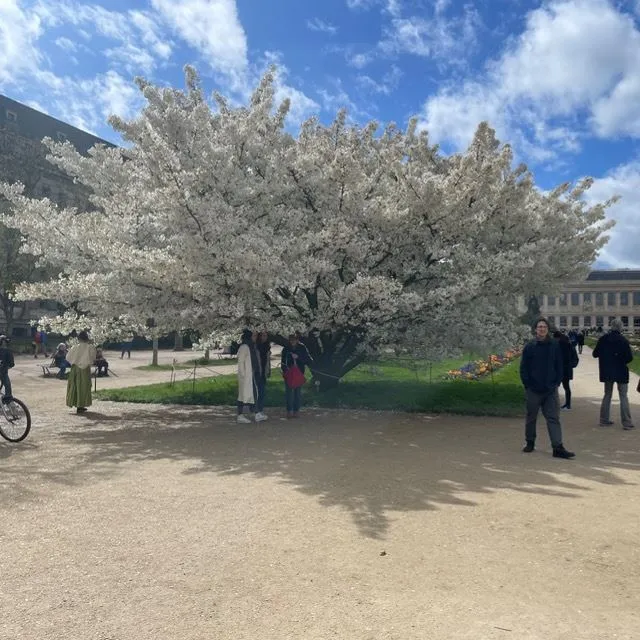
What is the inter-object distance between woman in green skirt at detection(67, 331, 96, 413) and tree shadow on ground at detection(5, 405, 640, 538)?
1.25 m

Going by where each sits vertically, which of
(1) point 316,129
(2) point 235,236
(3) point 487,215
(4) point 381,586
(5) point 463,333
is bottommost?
(4) point 381,586

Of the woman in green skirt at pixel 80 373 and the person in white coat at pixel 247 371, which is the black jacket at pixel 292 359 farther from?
the woman in green skirt at pixel 80 373

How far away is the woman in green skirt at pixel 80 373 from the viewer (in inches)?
491

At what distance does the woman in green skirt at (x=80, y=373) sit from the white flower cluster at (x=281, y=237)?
473 mm

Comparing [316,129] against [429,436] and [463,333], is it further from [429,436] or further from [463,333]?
[429,436]

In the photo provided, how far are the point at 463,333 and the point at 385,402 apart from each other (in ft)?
7.86

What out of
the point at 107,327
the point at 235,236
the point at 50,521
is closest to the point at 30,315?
the point at 107,327

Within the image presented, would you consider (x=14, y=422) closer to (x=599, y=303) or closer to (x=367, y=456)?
(x=367, y=456)

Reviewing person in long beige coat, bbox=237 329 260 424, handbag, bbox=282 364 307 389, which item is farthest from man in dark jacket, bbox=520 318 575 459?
person in long beige coat, bbox=237 329 260 424

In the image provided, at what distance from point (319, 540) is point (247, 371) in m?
6.62

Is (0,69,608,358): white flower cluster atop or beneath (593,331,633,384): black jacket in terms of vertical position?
atop

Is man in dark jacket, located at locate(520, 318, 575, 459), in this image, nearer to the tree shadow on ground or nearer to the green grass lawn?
the tree shadow on ground

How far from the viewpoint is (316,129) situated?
1451 centimetres

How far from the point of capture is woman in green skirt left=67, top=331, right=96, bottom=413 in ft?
40.9
